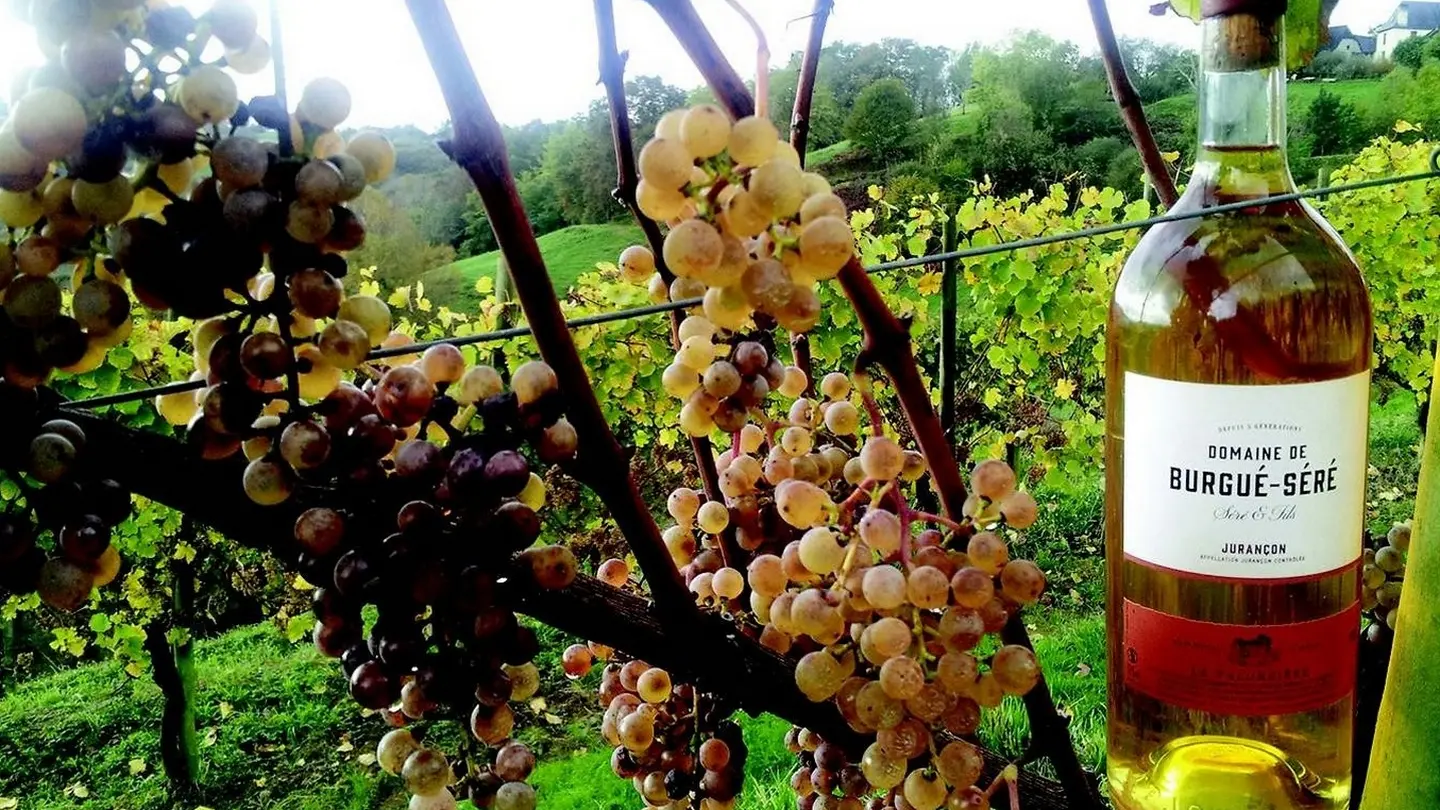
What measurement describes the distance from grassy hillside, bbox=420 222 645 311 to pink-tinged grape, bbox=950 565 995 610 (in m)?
7.59

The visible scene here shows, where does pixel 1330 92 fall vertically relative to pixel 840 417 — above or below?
above

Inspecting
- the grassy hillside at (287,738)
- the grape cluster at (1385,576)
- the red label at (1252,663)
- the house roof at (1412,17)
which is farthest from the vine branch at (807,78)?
the house roof at (1412,17)

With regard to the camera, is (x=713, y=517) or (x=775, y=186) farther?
(x=713, y=517)

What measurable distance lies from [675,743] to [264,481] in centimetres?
26

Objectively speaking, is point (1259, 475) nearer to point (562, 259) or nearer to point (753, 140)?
point (753, 140)

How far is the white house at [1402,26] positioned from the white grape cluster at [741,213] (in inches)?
637

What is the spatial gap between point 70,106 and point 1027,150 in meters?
12.6

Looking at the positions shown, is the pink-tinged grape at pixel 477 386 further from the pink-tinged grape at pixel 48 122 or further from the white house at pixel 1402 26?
the white house at pixel 1402 26

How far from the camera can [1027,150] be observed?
12.1 m

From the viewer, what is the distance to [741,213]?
32 cm

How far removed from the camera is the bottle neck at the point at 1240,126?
0.55 m

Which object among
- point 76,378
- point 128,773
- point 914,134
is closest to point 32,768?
point 128,773

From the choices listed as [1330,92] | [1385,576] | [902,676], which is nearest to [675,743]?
[902,676]

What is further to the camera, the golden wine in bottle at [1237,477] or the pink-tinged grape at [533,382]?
the golden wine in bottle at [1237,477]
